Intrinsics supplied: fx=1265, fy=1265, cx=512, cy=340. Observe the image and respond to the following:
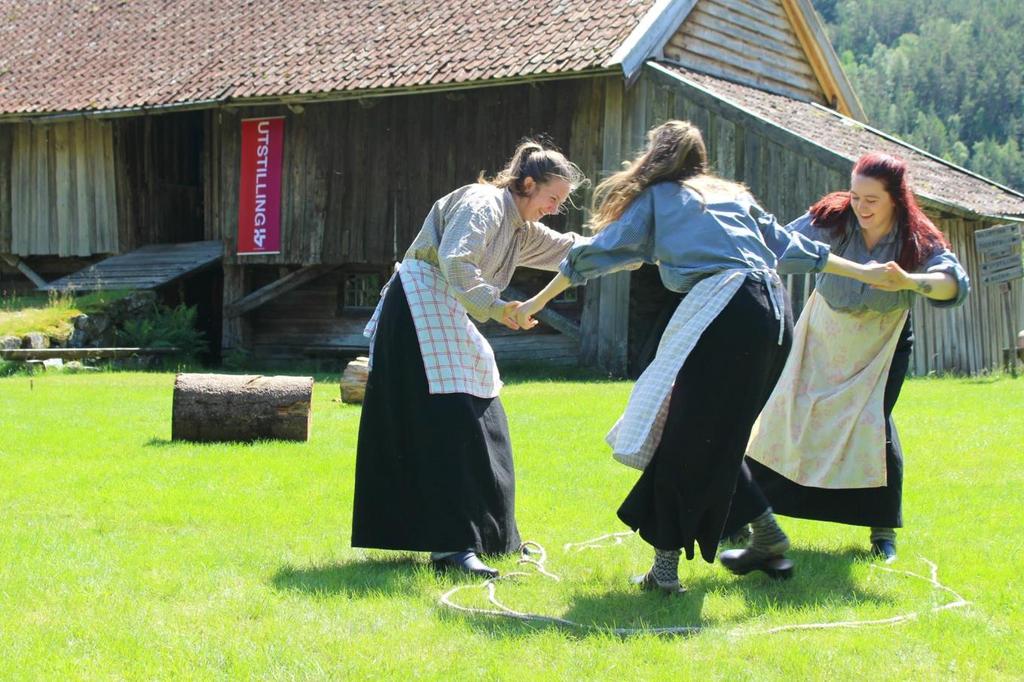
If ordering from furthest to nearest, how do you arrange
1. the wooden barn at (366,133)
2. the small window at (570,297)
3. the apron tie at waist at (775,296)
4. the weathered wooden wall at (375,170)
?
the small window at (570,297), the weathered wooden wall at (375,170), the wooden barn at (366,133), the apron tie at waist at (775,296)

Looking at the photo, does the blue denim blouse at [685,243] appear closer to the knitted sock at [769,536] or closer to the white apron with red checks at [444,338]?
the white apron with red checks at [444,338]

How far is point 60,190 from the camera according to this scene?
2055 cm

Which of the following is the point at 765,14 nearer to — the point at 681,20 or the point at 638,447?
the point at 681,20

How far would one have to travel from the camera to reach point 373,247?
17.7 m

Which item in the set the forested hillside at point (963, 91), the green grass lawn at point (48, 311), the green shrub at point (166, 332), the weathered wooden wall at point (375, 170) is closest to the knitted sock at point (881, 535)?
the weathered wooden wall at point (375, 170)

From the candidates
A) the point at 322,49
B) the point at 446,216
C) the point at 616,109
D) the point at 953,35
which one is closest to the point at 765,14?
the point at 616,109

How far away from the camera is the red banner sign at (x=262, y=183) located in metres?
18.4

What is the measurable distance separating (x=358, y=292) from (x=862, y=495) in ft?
48.5

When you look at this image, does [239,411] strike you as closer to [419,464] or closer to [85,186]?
[419,464]

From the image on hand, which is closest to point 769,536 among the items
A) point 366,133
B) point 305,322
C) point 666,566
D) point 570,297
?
point 666,566

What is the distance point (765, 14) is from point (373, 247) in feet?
22.4

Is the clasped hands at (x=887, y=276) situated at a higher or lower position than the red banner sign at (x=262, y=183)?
lower

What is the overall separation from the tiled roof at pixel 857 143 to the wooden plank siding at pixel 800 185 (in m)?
0.26

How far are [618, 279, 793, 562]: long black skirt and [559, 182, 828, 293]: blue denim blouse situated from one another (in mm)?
163
